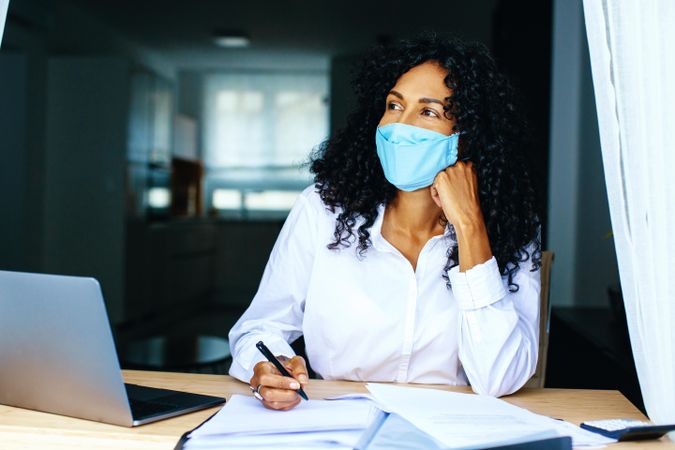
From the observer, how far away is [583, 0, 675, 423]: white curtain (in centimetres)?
109

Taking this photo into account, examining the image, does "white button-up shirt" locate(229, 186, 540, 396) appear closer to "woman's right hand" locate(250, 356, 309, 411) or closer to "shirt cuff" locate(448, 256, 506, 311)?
"shirt cuff" locate(448, 256, 506, 311)

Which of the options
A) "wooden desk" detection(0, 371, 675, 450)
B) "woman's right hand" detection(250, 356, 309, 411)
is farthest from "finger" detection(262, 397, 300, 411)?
"wooden desk" detection(0, 371, 675, 450)

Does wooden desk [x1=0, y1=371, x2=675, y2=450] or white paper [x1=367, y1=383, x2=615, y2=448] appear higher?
white paper [x1=367, y1=383, x2=615, y2=448]

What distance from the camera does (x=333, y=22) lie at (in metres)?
6.69

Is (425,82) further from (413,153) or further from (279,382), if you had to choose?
(279,382)

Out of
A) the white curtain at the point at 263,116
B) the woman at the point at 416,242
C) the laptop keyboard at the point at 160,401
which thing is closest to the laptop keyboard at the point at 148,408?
the laptop keyboard at the point at 160,401

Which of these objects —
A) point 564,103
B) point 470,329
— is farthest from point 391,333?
point 564,103

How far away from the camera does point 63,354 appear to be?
1.04 metres

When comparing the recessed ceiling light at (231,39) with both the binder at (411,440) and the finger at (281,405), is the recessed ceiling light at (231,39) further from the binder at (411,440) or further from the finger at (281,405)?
the binder at (411,440)

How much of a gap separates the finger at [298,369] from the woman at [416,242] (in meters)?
0.19

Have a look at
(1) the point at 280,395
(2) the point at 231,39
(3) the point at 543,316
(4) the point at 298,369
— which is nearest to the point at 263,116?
(2) the point at 231,39

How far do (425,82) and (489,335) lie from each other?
22.8 inches

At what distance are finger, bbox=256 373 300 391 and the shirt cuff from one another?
43 centimetres

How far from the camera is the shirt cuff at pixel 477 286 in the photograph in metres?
1.39
